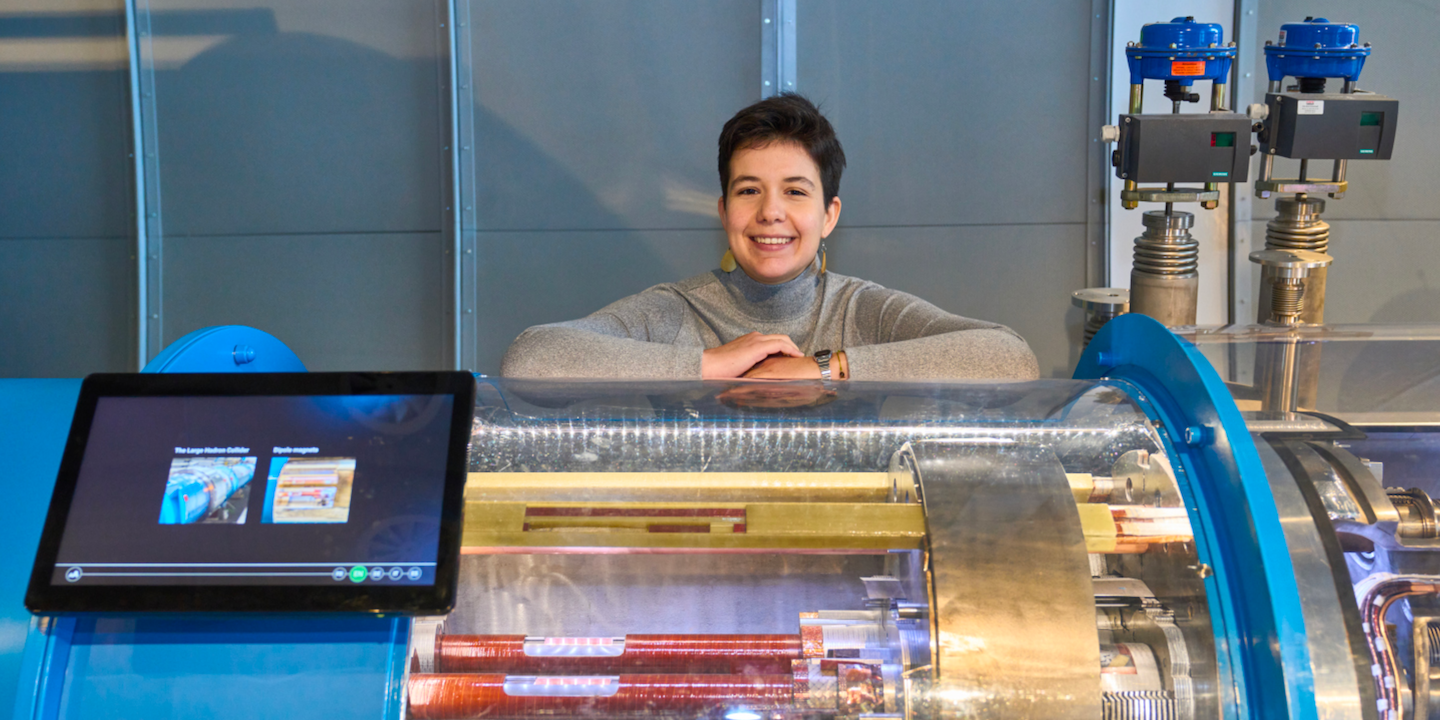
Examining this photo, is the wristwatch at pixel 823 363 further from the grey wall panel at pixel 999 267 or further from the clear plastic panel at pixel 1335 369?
the grey wall panel at pixel 999 267

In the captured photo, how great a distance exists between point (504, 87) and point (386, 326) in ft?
3.08

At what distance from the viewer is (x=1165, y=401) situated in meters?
0.79

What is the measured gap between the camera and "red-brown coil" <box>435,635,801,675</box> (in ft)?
2.41

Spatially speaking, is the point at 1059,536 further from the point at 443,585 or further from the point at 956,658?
the point at 443,585

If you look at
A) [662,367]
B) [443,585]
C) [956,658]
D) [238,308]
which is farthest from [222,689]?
[238,308]

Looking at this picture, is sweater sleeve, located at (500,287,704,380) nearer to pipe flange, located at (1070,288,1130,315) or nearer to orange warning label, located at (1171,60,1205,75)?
orange warning label, located at (1171,60,1205,75)

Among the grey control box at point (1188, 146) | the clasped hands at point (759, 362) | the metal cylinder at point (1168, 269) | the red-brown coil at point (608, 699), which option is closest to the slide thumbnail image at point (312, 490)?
the red-brown coil at point (608, 699)

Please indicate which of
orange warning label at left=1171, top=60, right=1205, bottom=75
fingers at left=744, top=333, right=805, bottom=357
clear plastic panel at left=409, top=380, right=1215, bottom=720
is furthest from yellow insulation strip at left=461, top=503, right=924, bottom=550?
orange warning label at left=1171, top=60, right=1205, bottom=75

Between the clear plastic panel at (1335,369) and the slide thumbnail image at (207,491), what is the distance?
0.71 m

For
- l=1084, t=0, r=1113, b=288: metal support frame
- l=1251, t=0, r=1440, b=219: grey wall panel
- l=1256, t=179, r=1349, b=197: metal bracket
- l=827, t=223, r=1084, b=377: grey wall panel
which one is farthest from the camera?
l=827, t=223, r=1084, b=377: grey wall panel

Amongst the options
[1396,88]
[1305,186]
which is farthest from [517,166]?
[1396,88]

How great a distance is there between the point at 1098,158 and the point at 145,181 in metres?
3.29

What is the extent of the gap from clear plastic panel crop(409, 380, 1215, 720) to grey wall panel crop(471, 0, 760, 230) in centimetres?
277

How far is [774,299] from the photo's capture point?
5.84 feet
